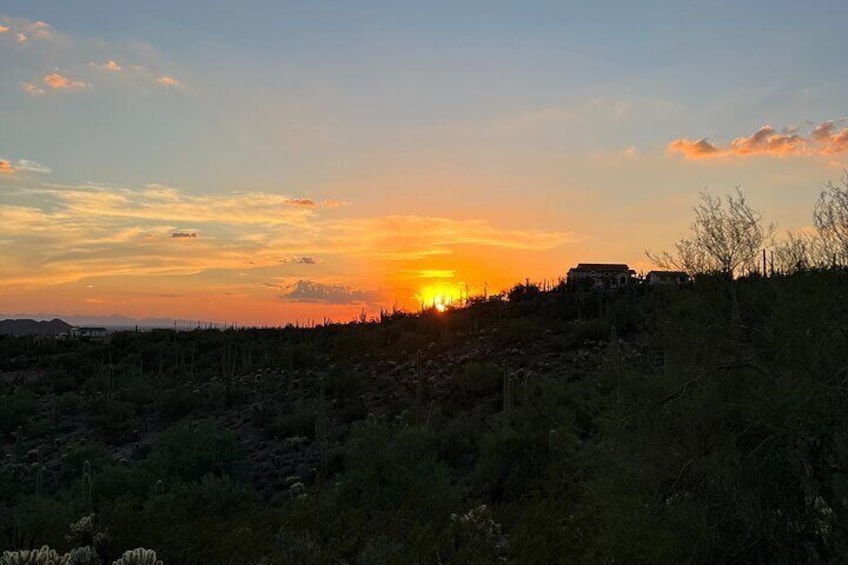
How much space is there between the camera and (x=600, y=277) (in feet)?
168

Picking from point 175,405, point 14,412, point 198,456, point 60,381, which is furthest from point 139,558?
point 60,381

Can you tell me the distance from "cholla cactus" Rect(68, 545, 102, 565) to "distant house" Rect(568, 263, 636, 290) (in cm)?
3245

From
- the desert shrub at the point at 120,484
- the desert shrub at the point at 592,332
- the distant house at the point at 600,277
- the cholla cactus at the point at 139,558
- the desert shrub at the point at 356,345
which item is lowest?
the desert shrub at the point at 120,484

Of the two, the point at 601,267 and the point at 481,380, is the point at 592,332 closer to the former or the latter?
the point at 481,380

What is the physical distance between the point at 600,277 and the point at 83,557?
45779 mm

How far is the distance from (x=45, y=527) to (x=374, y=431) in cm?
848

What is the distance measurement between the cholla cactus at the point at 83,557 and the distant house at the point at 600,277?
32.4 metres

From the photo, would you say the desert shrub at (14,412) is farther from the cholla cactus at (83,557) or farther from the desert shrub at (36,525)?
the cholla cactus at (83,557)

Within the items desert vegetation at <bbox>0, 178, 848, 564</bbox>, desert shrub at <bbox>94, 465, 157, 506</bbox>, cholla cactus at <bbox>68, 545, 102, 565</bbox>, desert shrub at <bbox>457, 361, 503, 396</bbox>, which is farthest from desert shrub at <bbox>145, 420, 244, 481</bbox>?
cholla cactus at <bbox>68, 545, 102, 565</bbox>

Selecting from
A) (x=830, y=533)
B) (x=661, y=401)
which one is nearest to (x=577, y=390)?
(x=661, y=401)

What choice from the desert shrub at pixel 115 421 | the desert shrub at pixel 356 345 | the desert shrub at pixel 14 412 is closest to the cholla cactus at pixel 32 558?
the desert shrub at pixel 115 421

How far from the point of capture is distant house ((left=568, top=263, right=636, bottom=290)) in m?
43.1

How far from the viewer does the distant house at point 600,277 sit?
43.1 metres

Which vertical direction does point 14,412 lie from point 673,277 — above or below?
below
